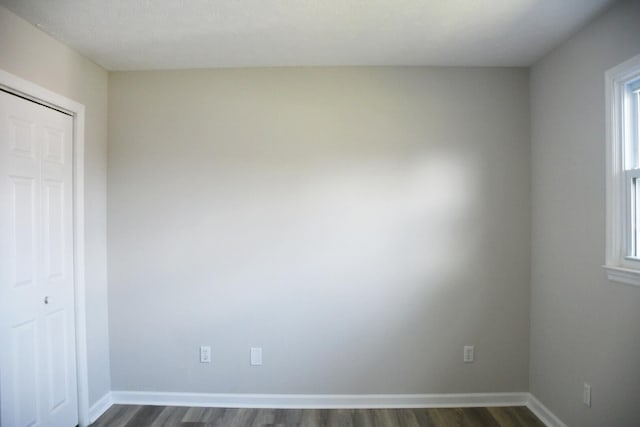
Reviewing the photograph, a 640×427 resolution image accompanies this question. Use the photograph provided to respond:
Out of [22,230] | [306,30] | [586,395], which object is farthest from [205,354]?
[586,395]

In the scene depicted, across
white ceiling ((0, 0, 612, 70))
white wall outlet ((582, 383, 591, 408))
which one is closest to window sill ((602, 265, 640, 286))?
white wall outlet ((582, 383, 591, 408))

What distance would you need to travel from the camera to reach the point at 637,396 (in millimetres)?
1818

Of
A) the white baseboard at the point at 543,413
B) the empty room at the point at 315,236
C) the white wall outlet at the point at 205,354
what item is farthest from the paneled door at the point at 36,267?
the white baseboard at the point at 543,413

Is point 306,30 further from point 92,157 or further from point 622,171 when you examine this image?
point 622,171

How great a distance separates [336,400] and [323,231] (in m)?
1.33

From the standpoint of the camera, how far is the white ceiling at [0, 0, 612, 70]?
1971 mm

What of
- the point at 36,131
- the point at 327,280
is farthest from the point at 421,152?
the point at 36,131

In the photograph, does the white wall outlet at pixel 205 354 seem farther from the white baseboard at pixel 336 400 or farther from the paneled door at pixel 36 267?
the paneled door at pixel 36 267

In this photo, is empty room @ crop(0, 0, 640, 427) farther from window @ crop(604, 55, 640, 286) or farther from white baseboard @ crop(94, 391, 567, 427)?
window @ crop(604, 55, 640, 286)

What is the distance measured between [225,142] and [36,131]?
1.19 metres

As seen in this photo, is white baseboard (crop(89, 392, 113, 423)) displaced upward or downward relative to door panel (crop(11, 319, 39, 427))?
downward

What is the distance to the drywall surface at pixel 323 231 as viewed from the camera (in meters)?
2.79

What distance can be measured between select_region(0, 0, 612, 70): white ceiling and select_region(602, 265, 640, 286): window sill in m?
1.45

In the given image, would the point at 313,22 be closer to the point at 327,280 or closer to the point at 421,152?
the point at 421,152
